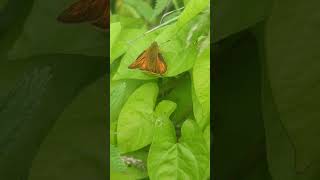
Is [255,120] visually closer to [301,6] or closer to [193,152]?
[193,152]

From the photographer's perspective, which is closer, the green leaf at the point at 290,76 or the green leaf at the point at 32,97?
the green leaf at the point at 32,97

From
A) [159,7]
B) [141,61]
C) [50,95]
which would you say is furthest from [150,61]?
[50,95]

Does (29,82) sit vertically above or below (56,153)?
above

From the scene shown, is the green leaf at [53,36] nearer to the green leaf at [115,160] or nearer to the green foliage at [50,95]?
the green foliage at [50,95]

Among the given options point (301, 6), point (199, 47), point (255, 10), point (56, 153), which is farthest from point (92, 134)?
point (301, 6)

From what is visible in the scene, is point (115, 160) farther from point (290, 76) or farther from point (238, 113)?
point (290, 76)

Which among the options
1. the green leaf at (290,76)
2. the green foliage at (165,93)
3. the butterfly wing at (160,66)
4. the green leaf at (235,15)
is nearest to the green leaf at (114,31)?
the green foliage at (165,93)

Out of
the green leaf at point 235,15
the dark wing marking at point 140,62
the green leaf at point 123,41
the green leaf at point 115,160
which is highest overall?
the green leaf at point 235,15
